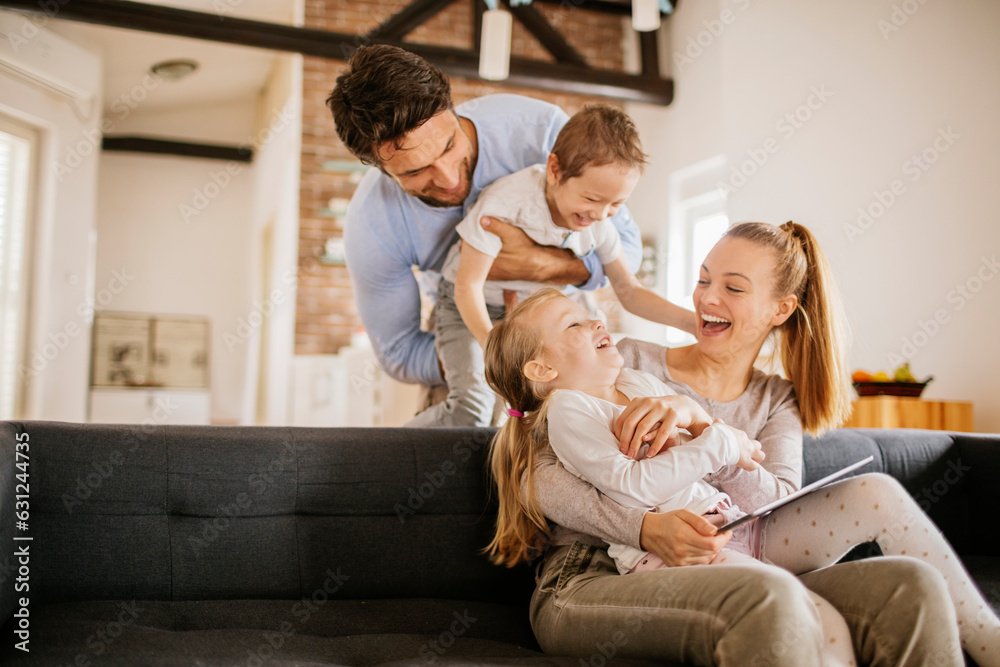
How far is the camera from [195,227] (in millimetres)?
8766

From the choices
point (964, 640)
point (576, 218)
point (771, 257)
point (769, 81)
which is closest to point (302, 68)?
point (769, 81)

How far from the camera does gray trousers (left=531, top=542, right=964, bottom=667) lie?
3.12 feet

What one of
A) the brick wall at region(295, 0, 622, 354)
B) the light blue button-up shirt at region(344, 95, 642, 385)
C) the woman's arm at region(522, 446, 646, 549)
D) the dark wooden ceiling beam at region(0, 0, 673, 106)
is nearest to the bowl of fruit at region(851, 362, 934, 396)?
the light blue button-up shirt at region(344, 95, 642, 385)

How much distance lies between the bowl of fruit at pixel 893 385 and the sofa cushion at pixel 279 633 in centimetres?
262

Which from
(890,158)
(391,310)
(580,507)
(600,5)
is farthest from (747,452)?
(600,5)

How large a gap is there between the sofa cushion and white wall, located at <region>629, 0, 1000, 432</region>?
3216 millimetres

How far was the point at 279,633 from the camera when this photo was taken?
1.21m

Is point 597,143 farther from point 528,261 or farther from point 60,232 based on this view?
point 60,232

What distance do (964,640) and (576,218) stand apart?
39.9 inches

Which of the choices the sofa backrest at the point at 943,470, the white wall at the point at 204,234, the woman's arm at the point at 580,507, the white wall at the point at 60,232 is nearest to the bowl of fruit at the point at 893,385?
the sofa backrest at the point at 943,470

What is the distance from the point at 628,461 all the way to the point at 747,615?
0.93 feet

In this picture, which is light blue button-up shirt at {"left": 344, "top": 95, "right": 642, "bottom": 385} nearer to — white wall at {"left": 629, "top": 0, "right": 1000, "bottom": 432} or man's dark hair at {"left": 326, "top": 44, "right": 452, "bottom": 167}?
man's dark hair at {"left": 326, "top": 44, "right": 452, "bottom": 167}

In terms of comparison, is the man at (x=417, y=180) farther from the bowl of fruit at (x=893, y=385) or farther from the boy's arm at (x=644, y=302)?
the bowl of fruit at (x=893, y=385)

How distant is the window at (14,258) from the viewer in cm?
543
